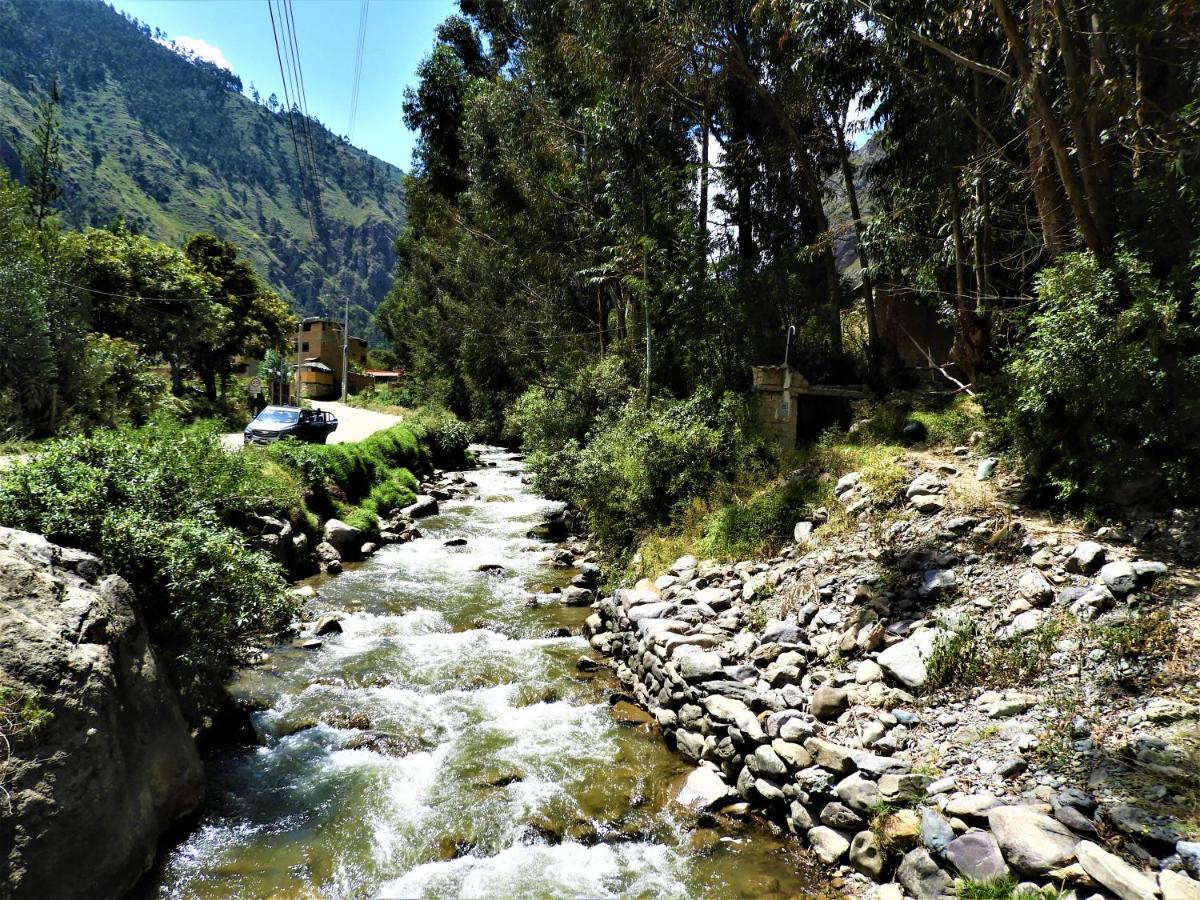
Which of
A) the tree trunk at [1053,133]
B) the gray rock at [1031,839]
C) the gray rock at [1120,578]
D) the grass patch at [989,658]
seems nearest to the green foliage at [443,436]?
the tree trunk at [1053,133]

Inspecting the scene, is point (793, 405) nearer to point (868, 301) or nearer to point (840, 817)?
point (868, 301)

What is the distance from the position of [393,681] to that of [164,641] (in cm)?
305

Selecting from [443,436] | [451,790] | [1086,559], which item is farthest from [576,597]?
[443,436]

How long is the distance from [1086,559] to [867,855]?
146 inches

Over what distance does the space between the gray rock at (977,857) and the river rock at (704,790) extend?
6.86 ft

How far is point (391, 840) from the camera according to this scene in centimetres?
544

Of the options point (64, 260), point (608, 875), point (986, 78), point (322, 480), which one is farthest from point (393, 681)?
point (64, 260)

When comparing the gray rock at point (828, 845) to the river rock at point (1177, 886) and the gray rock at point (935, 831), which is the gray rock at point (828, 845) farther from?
the river rock at point (1177, 886)

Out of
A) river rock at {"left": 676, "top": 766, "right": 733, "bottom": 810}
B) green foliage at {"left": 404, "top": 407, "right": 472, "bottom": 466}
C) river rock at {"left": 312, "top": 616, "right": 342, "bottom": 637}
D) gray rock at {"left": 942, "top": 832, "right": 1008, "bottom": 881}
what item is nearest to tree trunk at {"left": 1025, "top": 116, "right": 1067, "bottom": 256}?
gray rock at {"left": 942, "top": 832, "right": 1008, "bottom": 881}

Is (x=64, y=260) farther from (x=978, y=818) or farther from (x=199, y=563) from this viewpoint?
(x=978, y=818)

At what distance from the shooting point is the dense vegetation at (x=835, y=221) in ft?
23.5

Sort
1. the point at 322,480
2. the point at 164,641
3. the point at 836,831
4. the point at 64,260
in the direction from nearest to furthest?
the point at 836,831 → the point at 164,641 → the point at 322,480 → the point at 64,260

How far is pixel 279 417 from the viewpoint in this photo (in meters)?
20.9

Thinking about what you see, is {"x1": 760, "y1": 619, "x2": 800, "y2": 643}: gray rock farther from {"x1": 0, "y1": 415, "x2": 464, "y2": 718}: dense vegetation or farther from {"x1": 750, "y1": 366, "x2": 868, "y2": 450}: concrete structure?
{"x1": 750, "y1": 366, "x2": 868, "y2": 450}: concrete structure
